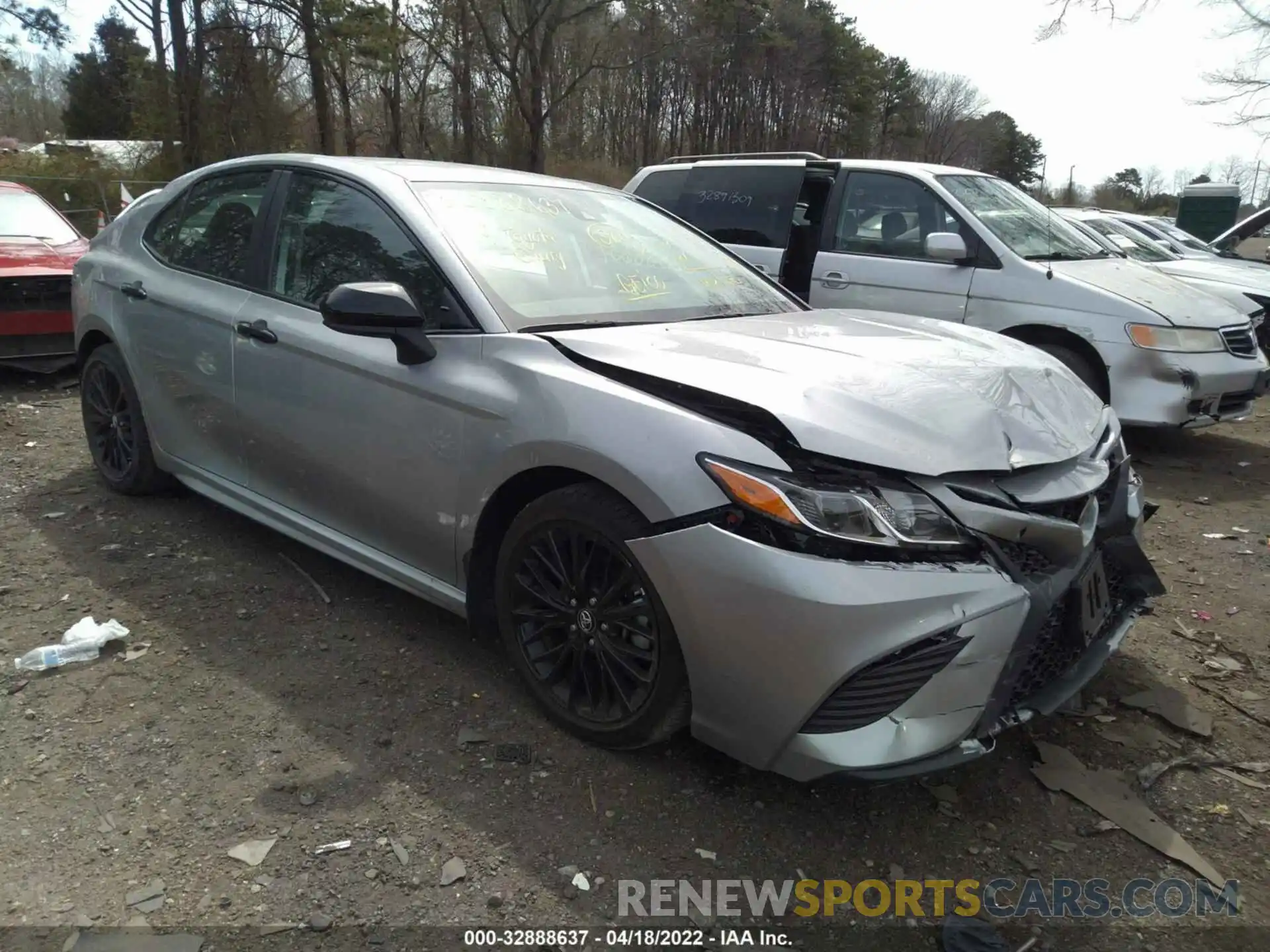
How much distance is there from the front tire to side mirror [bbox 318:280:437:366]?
2.16 ft

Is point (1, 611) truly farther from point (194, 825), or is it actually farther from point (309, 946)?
point (309, 946)

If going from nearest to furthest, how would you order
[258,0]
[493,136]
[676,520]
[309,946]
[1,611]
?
[309,946]
[676,520]
[1,611]
[258,0]
[493,136]

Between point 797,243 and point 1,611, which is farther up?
point 797,243

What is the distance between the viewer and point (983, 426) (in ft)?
7.64

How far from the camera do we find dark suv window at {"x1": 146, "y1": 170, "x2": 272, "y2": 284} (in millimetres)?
3688

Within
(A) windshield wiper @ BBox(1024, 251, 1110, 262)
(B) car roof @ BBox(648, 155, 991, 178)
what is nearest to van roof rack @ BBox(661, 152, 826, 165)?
(B) car roof @ BBox(648, 155, 991, 178)

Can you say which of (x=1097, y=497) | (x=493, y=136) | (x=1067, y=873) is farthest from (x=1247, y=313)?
(x=493, y=136)

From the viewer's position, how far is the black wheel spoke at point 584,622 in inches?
95.0

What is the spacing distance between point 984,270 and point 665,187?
3.00 m

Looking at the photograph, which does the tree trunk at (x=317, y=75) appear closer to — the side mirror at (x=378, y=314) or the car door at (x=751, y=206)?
the car door at (x=751, y=206)

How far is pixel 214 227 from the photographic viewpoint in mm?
3895

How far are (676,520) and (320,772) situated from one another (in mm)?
1267

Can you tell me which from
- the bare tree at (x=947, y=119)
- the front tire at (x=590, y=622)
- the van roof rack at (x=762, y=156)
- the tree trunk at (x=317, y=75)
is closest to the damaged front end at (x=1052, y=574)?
the front tire at (x=590, y=622)

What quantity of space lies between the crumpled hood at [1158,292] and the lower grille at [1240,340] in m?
0.06
